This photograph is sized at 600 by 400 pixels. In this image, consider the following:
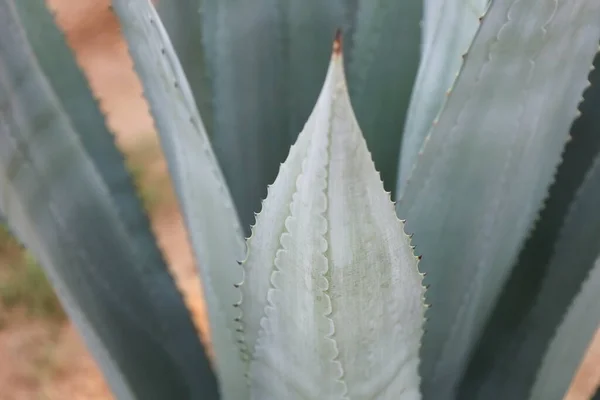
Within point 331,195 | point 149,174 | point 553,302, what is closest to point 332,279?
point 331,195

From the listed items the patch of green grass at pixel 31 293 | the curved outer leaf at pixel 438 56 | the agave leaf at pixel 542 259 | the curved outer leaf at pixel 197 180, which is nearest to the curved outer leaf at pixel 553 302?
the agave leaf at pixel 542 259

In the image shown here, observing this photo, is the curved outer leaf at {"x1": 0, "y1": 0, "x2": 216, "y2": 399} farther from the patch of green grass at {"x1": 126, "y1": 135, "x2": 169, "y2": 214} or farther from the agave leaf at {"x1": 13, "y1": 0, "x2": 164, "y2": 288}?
the patch of green grass at {"x1": 126, "y1": 135, "x2": 169, "y2": 214}

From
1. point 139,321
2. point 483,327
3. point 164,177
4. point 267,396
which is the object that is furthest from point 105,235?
point 164,177

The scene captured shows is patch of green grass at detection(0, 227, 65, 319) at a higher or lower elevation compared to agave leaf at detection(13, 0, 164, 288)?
lower

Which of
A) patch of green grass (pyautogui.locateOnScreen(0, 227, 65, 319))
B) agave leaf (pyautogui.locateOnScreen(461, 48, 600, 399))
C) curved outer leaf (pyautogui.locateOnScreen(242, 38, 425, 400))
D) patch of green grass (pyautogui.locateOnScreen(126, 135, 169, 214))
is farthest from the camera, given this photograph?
patch of green grass (pyautogui.locateOnScreen(126, 135, 169, 214))

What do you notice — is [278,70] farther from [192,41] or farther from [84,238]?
[84,238]

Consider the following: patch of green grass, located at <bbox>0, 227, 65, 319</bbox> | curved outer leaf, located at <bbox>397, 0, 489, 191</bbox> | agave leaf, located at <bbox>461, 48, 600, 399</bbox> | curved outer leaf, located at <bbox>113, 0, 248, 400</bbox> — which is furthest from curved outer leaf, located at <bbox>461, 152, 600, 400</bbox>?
patch of green grass, located at <bbox>0, 227, 65, 319</bbox>
